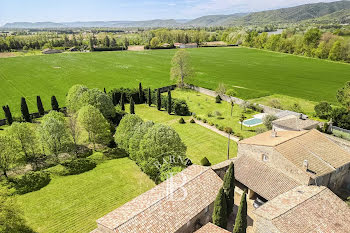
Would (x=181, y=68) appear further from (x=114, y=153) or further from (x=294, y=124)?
(x=294, y=124)

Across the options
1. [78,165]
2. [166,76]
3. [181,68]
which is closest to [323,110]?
[181,68]

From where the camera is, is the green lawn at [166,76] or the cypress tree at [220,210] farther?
the green lawn at [166,76]

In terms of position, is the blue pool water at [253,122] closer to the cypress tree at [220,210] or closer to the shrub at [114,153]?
the shrub at [114,153]

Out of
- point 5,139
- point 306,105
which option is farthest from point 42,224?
point 306,105

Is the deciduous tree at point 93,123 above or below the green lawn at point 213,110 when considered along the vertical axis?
above

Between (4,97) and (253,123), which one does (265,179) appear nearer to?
(253,123)

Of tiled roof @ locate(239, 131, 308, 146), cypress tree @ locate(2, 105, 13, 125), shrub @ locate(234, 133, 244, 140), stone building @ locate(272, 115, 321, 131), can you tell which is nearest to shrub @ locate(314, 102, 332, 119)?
stone building @ locate(272, 115, 321, 131)

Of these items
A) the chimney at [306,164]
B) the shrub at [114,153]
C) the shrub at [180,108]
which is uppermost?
the chimney at [306,164]

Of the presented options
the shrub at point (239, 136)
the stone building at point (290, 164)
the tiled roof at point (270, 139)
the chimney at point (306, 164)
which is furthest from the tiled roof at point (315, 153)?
the shrub at point (239, 136)
